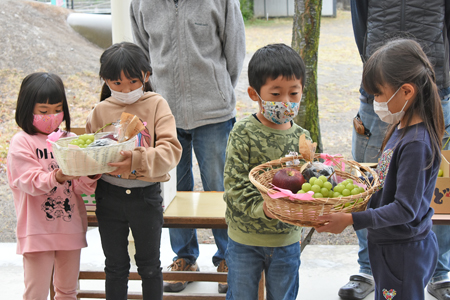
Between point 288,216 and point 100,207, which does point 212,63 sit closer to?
point 100,207

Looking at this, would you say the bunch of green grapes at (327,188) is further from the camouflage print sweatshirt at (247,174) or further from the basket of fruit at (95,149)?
the basket of fruit at (95,149)

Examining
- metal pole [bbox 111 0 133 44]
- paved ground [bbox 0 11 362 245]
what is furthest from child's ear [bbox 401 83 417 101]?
paved ground [bbox 0 11 362 245]

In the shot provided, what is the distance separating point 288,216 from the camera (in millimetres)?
1647

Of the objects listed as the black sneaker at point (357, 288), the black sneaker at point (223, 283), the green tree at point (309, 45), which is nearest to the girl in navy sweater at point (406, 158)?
the black sneaker at point (357, 288)

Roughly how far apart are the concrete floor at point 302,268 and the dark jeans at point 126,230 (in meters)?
0.94

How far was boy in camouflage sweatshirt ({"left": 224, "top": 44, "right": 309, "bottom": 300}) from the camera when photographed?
1.96 m

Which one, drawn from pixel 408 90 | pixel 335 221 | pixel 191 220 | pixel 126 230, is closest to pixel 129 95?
pixel 126 230

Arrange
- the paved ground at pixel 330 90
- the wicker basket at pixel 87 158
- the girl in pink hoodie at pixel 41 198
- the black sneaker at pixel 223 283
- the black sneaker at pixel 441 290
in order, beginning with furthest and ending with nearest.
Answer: the paved ground at pixel 330 90 → the black sneaker at pixel 223 283 → the black sneaker at pixel 441 290 → the girl in pink hoodie at pixel 41 198 → the wicker basket at pixel 87 158

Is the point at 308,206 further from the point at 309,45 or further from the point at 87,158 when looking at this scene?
the point at 309,45

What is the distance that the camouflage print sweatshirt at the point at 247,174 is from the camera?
77.7 inches

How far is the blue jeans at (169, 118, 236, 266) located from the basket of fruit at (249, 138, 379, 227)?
113 cm

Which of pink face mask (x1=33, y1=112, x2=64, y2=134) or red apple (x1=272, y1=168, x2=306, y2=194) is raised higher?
pink face mask (x1=33, y1=112, x2=64, y2=134)

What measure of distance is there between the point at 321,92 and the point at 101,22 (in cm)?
568

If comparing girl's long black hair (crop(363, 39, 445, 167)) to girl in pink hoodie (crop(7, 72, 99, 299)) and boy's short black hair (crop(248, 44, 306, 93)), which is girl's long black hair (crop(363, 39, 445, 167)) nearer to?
boy's short black hair (crop(248, 44, 306, 93))
